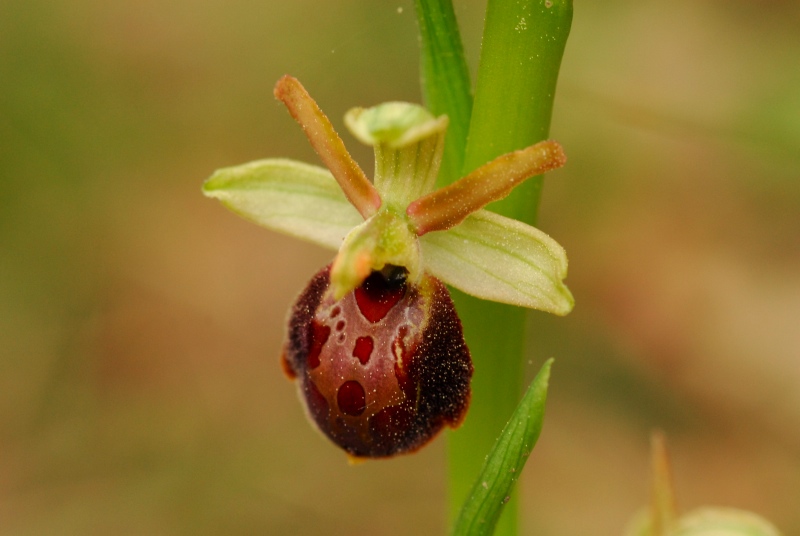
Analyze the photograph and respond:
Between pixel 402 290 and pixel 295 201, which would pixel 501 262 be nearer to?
pixel 402 290

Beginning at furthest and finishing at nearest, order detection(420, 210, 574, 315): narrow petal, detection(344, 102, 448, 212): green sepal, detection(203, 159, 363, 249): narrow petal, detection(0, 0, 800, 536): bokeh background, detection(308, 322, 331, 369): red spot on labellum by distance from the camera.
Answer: detection(0, 0, 800, 536): bokeh background < detection(203, 159, 363, 249): narrow petal < detection(308, 322, 331, 369): red spot on labellum < detection(420, 210, 574, 315): narrow petal < detection(344, 102, 448, 212): green sepal

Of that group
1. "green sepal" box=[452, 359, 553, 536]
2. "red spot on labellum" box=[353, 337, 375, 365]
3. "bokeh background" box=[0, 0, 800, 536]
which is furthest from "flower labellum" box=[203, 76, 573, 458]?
"bokeh background" box=[0, 0, 800, 536]

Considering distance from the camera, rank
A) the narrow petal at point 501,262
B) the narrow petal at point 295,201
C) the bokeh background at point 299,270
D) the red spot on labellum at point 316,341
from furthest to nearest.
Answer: the bokeh background at point 299,270, the narrow petal at point 295,201, the red spot on labellum at point 316,341, the narrow petal at point 501,262

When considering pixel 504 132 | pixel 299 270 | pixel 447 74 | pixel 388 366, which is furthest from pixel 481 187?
pixel 299 270

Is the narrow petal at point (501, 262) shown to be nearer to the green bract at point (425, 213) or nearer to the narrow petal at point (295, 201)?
the green bract at point (425, 213)

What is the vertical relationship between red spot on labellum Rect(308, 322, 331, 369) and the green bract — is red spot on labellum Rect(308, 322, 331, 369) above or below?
below

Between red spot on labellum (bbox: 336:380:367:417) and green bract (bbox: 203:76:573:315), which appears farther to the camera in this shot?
red spot on labellum (bbox: 336:380:367:417)

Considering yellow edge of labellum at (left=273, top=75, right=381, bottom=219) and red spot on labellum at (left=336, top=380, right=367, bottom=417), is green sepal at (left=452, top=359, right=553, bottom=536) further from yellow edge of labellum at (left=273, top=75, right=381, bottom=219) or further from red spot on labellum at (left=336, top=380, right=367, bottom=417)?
yellow edge of labellum at (left=273, top=75, right=381, bottom=219)

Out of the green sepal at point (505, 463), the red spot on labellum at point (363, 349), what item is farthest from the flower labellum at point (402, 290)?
the green sepal at point (505, 463)
